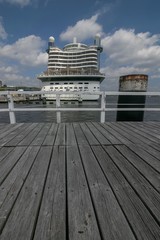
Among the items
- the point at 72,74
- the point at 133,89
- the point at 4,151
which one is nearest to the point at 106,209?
the point at 4,151

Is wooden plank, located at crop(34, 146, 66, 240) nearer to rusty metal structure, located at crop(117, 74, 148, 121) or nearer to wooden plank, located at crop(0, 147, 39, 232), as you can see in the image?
wooden plank, located at crop(0, 147, 39, 232)

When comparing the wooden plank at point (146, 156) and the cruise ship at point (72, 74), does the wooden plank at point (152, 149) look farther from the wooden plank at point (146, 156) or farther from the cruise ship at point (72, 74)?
the cruise ship at point (72, 74)

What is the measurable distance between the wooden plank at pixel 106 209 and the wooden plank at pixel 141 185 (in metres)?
0.25

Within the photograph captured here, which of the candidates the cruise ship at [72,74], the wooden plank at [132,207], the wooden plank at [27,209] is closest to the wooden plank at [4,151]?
the wooden plank at [27,209]

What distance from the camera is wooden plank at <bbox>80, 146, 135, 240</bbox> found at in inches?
35.6

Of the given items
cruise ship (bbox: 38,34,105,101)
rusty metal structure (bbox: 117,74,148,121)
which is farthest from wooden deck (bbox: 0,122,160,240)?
cruise ship (bbox: 38,34,105,101)

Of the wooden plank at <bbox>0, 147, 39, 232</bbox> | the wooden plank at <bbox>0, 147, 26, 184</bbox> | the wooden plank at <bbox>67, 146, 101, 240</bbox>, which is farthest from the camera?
the wooden plank at <bbox>0, 147, 26, 184</bbox>

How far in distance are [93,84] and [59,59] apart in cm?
1665

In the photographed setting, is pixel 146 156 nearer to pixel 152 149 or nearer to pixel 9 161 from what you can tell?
pixel 152 149

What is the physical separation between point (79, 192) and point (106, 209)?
0.28 metres

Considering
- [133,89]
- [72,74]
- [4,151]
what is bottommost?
[4,151]

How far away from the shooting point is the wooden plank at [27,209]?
0.91 m

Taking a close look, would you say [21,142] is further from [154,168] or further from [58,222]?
[154,168]

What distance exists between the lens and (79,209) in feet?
3.55
